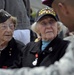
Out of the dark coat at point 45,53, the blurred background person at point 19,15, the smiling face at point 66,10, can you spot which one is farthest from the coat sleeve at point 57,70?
the blurred background person at point 19,15

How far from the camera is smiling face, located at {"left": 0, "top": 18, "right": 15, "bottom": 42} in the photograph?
2869 mm

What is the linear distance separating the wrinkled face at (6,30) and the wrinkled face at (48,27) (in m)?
0.38

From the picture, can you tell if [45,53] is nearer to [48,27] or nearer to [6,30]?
[48,27]

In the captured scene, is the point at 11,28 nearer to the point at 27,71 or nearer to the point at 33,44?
the point at 33,44

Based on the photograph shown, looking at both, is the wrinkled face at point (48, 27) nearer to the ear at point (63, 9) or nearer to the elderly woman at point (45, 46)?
the elderly woman at point (45, 46)

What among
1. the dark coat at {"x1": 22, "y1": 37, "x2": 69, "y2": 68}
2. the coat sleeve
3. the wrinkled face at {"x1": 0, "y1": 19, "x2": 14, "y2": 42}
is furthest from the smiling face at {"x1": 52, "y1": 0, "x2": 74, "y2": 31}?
the wrinkled face at {"x1": 0, "y1": 19, "x2": 14, "y2": 42}

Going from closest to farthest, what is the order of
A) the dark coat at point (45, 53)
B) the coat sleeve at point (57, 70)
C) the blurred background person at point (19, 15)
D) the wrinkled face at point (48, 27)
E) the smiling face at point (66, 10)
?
the coat sleeve at point (57, 70) < the smiling face at point (66, 10) < the dark coat at point (45, 53) < the wrinkled face at point (48, 27) < the blurred background person at point (19, 15)

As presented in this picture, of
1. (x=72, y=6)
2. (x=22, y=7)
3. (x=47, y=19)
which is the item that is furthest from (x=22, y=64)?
(x=72, y=6)

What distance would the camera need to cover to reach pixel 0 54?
2.76m

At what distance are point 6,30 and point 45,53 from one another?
0.66 meters

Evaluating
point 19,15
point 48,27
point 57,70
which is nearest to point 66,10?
point 57,70

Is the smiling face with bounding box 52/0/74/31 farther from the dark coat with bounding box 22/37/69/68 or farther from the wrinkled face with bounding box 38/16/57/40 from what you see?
the wrinkled face with bounding box 38/16/57/40

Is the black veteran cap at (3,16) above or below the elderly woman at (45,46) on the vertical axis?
above

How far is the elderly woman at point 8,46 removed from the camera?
264 cm
